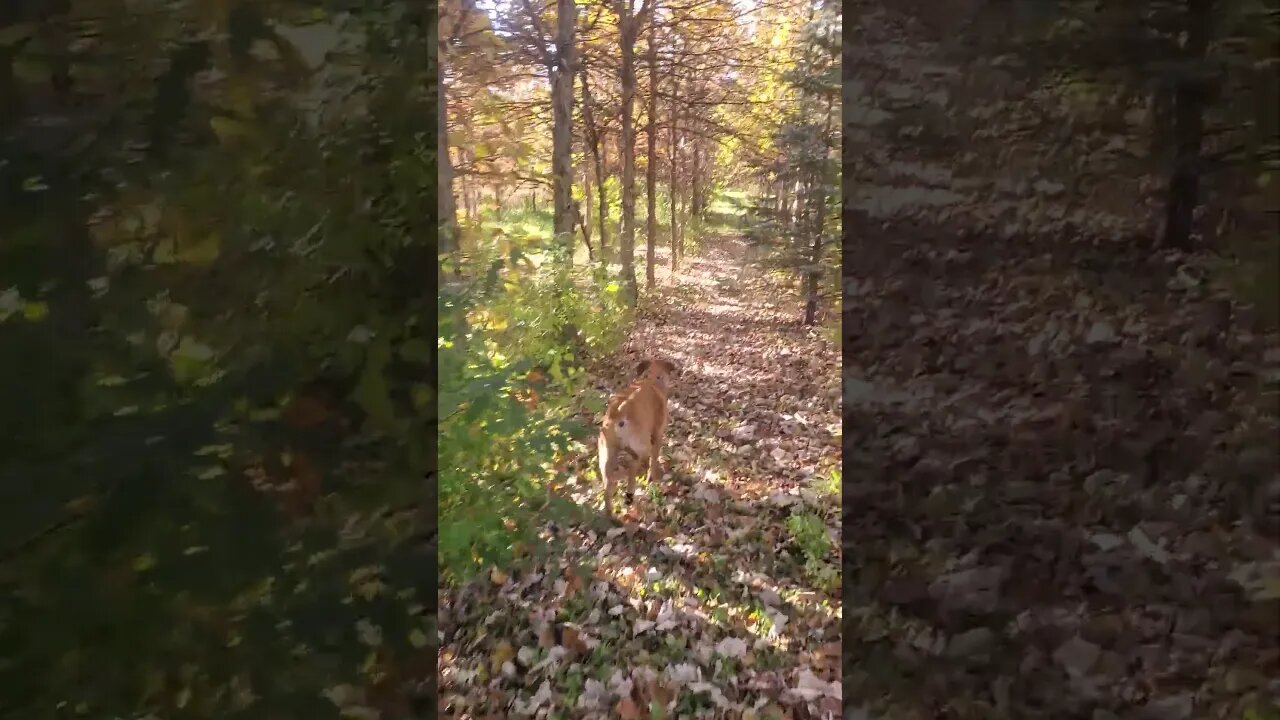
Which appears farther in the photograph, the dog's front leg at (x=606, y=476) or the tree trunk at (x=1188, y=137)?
the dog's front leg at (x=606, y=476)

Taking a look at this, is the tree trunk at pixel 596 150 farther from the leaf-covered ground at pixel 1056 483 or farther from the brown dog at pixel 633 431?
the leaf-covered ground at pixel 1056 483

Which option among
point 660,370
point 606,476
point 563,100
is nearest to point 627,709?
point 606,476

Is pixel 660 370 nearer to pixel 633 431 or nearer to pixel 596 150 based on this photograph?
pixel 633 431

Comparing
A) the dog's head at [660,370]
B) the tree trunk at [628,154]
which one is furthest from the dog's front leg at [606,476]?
the tree trunk at [628,154]

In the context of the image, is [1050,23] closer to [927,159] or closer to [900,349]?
[927,159]


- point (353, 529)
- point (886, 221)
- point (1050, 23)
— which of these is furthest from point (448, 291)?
point (1050, 23)

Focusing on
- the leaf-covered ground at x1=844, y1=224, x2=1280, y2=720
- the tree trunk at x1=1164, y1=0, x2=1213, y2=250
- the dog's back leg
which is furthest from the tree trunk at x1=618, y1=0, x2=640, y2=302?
the tree trunk at x1=1164, y1=0, x2=1213, y2=250

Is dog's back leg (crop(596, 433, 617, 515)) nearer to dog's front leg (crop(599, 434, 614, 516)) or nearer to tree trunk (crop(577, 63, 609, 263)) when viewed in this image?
dog's front leg (crop(599, 434, 614, 516))
